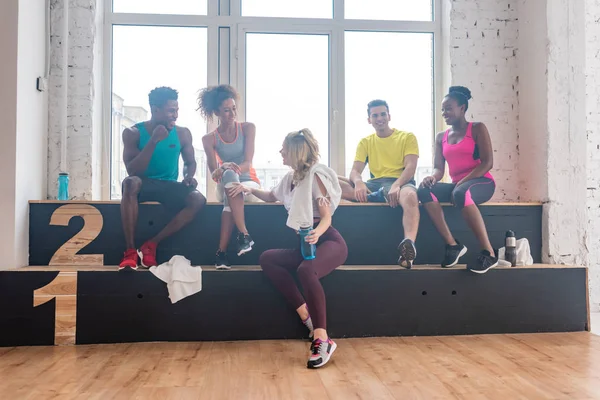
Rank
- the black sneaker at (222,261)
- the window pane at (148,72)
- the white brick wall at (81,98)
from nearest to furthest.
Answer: the black sneaker at (222,261)
the white brick wall at (81,98)
the window pane at (148,72)

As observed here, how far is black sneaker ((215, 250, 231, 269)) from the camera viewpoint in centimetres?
310

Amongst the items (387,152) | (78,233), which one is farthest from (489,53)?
(78,233)

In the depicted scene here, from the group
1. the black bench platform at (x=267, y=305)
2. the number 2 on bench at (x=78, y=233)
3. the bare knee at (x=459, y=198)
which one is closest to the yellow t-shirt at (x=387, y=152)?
the bare knee at (x=459, y=198)

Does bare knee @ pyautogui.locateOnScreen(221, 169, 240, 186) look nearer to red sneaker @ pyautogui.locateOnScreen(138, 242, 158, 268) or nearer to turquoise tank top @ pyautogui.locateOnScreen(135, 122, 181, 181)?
turquoise tank top @ pyautogui.locateOnScreen(135, 122, 181, 181)

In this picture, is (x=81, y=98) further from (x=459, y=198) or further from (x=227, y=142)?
(x=459, y=198)

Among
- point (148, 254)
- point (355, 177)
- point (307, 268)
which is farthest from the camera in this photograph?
point (355, 177)

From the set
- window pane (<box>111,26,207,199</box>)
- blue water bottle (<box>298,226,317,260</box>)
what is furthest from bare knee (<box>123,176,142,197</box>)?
blue water bottle (<box>298,226,317,260</box>)

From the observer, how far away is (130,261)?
2.99 metres

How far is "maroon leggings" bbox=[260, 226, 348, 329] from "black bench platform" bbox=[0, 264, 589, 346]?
15 cm

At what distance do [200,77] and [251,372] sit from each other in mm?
2548

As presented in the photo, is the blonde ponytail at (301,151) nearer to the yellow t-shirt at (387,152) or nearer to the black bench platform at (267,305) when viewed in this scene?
the black bench platform at (267,305)

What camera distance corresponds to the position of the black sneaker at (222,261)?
122 inches

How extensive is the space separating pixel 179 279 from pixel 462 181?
6.23ft

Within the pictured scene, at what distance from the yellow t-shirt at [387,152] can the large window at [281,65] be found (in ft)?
1.29
